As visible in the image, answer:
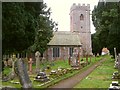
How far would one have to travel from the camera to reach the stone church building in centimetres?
5722

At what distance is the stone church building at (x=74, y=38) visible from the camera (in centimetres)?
5722

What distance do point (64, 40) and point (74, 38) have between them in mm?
2101

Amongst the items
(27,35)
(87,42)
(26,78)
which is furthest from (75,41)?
(26,78)

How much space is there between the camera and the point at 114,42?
120 ft

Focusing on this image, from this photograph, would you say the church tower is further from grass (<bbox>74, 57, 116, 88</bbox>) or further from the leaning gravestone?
the leaning gravestone

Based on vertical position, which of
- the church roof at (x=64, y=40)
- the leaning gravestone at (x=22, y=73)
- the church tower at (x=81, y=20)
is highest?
the church tower at (x=81, y=20)

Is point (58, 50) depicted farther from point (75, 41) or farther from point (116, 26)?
point (116, 26)

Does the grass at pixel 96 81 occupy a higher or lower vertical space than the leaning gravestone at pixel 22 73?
lower

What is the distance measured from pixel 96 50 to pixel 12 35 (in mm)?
53225

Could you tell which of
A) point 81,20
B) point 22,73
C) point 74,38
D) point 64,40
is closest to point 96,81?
point 22,73

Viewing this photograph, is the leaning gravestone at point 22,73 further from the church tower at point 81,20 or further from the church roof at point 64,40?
the church tower at point 81,20

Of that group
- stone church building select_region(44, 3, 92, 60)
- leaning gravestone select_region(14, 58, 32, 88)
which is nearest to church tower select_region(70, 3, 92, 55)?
stone church building select_region(44, 3, 92, 60)

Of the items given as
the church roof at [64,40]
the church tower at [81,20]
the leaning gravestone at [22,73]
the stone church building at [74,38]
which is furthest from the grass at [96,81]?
the church tower at [81,20]

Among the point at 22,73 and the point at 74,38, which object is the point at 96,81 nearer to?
the point at 22,73
